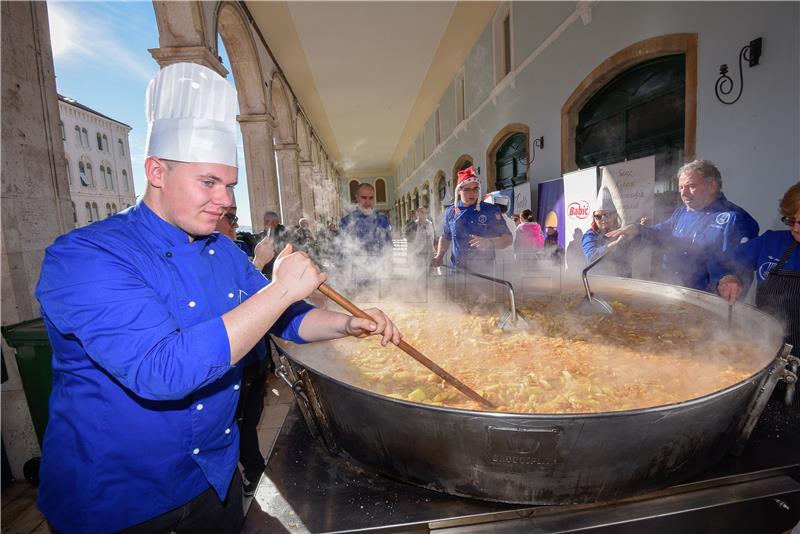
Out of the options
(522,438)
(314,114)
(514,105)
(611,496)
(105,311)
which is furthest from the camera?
(314,114)

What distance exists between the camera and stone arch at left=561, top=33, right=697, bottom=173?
13.7 feet

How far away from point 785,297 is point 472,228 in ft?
8.99

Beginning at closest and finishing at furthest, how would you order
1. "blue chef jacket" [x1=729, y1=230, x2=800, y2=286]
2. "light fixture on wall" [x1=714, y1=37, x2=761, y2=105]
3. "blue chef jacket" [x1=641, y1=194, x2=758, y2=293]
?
"blue chef jacket" [x1=729, y1=230, x2=800, y2=286] < "blue chef jacket" [x1=641, y1=194, x2=758, y2=293] < "light fixture on wall" [x1=714, y1=37, x2=761, y2=105]

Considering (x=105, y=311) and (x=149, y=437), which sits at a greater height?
(x=105, y=311)

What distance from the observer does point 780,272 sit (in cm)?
229

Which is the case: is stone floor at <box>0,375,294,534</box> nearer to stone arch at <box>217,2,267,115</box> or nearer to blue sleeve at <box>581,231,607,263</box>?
blue sleeve at <box>581,231,607,263</box>

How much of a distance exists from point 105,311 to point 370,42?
10839mm

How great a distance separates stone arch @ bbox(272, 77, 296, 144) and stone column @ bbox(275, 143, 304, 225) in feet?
0.98

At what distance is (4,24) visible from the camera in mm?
2531

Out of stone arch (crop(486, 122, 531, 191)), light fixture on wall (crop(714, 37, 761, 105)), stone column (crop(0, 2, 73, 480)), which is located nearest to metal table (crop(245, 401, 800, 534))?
stone column (crop(0, 2, 73, 480))

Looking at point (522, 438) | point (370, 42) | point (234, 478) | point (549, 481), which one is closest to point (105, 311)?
point (234, 478)

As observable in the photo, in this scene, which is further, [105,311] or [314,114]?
[314,114]

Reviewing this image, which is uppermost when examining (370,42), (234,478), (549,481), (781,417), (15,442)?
(370,42)

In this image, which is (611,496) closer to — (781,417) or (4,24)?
(781,417)
